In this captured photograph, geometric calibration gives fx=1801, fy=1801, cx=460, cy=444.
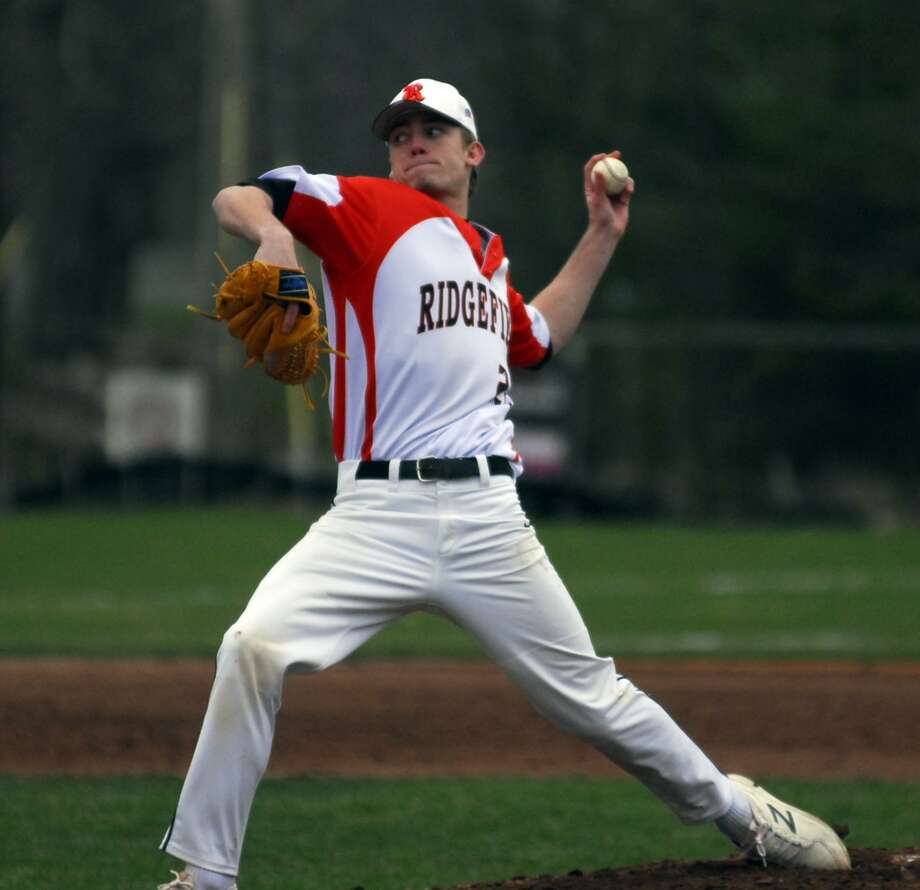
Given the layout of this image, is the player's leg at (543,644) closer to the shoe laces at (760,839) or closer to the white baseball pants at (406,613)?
the white baseball pants at (406,613)

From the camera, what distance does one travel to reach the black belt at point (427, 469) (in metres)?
4.16

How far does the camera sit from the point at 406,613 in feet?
13.8

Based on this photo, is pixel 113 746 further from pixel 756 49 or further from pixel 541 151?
pixel 541 151

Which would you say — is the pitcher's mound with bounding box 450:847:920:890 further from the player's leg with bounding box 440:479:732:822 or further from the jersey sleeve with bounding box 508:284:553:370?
the jersey sleeve with bounding box 508:284:553:370

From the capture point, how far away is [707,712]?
8453 mm

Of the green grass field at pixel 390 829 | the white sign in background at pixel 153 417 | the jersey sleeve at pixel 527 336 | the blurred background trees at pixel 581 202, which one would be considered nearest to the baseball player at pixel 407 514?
the jersey sleeve at pixel 527 336

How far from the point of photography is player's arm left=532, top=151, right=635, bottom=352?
16.0ft

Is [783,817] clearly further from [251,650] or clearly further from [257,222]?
[257,222]

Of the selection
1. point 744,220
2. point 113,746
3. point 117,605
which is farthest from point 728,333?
point 113,746

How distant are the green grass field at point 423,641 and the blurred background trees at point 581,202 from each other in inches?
81.9

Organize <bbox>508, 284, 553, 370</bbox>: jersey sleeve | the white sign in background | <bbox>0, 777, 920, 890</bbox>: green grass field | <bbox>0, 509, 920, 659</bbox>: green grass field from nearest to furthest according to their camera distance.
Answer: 1. <bbox>508, 284, 553, 370</bbox>: jersey sleeve
2. <bbox>0, 777, 920, 890</bbox>: green grass field
3. <bbox>0, 509, 920, 659</bbox>: green grass field
4. the white sign in background

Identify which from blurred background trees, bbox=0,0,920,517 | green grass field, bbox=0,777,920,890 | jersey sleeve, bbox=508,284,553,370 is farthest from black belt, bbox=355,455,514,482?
blurred background trees, bbox=0,0,920,517

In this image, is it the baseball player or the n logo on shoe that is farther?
the n logo on shoe

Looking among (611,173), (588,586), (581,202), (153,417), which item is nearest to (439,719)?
(611,173)
